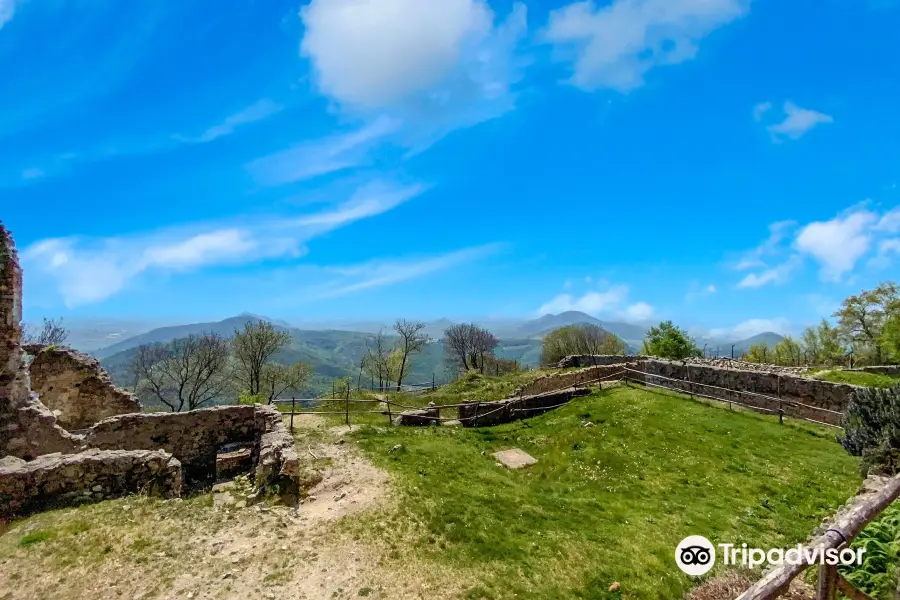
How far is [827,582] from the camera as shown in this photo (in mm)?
4723

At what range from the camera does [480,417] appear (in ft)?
80.0

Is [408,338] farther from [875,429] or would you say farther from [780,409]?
[875,429]

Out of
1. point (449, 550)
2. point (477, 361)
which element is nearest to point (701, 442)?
point (449, 550)

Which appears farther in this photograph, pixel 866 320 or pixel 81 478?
pixel 866 320

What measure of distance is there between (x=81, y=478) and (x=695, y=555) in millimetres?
16186

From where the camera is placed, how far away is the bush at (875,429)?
39.6ft

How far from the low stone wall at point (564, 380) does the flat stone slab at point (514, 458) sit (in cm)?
1086

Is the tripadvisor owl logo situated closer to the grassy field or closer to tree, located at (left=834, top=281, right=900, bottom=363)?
the grassy field

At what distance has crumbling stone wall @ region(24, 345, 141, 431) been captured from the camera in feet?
68.4

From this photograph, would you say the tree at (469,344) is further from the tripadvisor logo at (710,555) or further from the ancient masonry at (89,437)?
the tripadvisor logo at (710,555)

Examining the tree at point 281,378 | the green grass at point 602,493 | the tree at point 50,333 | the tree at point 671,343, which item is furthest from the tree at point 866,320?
the tree at point 50,333

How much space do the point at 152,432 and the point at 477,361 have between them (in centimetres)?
5896

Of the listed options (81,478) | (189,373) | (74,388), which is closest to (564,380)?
(81,478)

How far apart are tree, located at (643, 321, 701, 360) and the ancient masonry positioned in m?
42.3
